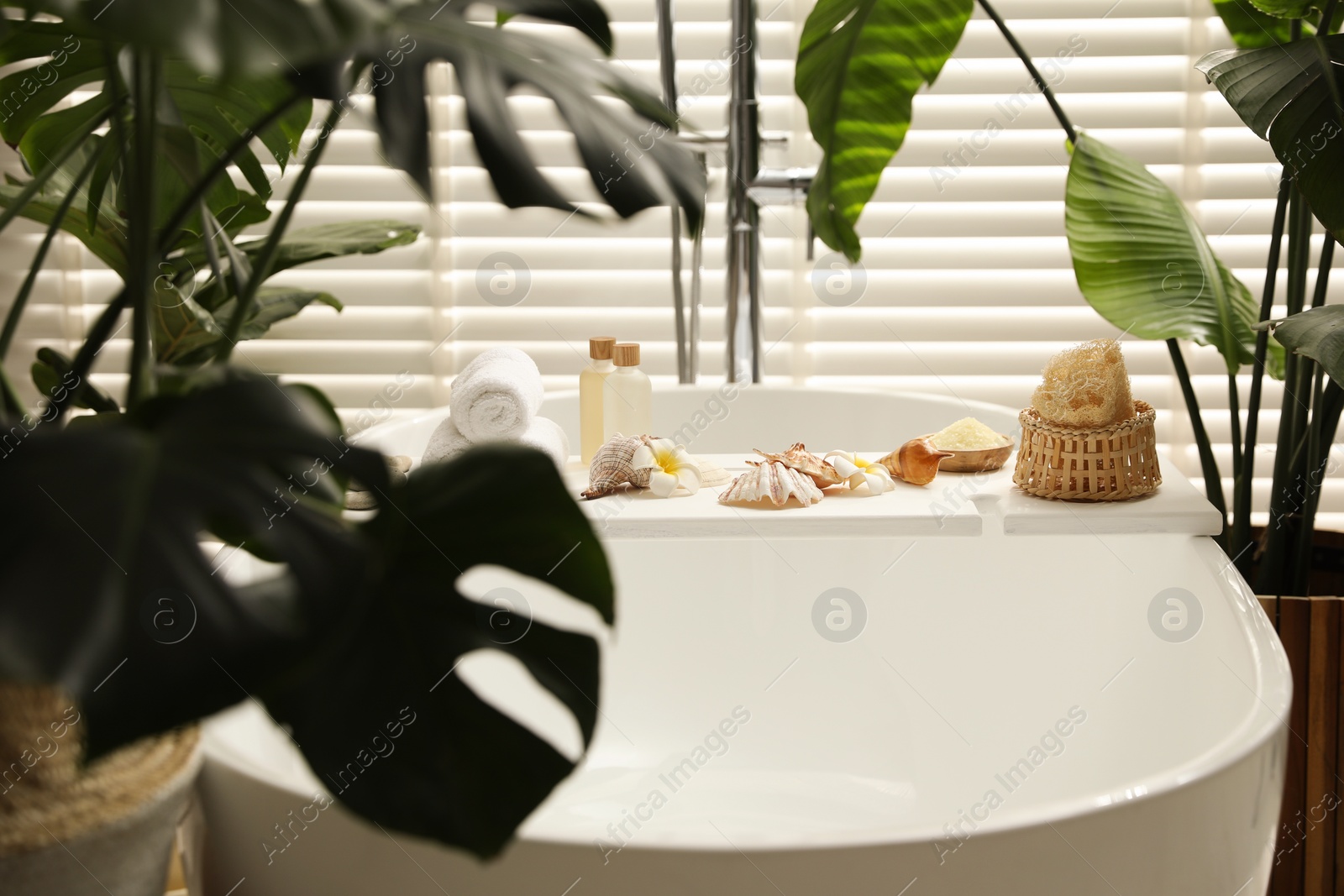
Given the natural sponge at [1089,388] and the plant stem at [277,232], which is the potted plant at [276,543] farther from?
the natural sponge at [1089,388]

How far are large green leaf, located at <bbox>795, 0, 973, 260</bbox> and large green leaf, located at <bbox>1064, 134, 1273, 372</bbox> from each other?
19 cm

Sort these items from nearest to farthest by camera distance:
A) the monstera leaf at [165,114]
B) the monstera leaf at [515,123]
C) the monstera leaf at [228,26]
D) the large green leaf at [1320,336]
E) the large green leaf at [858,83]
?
the monstera leaf at [228,26], the monstera leaf at [515,123], the monstera leaf at [165,114], the large green leaf at [1320,336], the large green leaf at [858,83]

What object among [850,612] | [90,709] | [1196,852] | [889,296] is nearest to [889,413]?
[850,612]

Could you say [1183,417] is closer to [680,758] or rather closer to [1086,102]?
[1086,102]

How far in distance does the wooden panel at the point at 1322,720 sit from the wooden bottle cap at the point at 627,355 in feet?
2.36

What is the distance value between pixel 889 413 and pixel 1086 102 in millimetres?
824

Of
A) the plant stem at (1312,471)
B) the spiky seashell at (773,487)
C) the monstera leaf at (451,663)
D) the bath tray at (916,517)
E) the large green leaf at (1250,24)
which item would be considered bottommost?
the plant stem at (1312,471)

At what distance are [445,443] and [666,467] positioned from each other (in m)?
0.23

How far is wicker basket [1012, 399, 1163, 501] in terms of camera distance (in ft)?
3.13

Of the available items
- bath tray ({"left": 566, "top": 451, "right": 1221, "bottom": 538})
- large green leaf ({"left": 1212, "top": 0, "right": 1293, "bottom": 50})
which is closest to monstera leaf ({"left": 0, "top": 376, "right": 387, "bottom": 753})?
bath tray ({"left": 566, "top": 451, "right": 1221, "bottom": 538})

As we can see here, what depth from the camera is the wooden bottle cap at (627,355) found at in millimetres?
1138

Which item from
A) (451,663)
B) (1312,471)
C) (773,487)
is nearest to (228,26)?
(451,663)

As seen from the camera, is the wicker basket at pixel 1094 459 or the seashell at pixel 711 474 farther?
the seashell at pixel 711 474

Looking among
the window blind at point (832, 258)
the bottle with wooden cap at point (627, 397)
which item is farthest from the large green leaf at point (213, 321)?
the bottle with wooden cap at point (627, 397)
